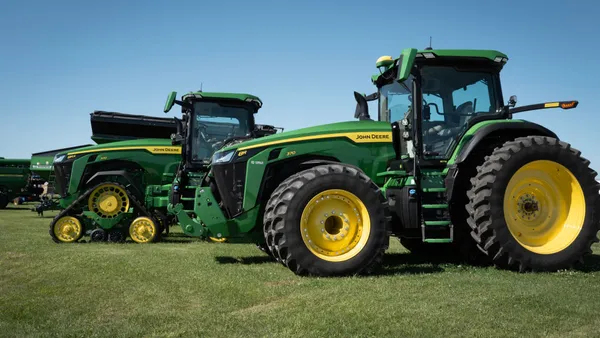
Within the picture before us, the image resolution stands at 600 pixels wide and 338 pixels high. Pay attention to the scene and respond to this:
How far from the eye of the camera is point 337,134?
22.0 ft

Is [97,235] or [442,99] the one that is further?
[97,235]

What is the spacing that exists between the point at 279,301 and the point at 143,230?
263 inches

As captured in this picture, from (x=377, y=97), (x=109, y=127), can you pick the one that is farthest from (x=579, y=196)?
(x=109, y=127)

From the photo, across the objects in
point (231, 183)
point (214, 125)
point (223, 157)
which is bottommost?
point (231, 183)

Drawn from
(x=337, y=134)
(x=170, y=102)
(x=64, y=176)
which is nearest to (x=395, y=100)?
(x=337, y=134)

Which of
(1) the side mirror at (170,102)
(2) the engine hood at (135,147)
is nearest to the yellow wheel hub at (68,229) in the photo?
(2) the engine hood at (135,147)

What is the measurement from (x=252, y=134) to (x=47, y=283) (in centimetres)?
683

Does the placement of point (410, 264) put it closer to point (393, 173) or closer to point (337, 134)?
point (393, 173)

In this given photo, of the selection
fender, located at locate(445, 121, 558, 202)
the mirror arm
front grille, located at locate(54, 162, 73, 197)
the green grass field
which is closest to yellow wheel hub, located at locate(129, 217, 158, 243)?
front grille, located at locate(54, 162, 73, 197)

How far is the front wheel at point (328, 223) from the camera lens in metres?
5.73

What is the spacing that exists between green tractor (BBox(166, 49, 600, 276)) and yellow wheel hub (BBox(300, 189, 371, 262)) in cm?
1

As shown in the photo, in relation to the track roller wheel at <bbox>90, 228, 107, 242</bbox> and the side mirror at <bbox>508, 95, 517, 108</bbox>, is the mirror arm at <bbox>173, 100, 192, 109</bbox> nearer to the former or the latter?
the track roller wheel at <bbox>90, 228, 107, 242</bbox>

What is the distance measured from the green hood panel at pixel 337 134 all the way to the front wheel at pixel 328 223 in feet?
2.24

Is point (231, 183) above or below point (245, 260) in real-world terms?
above
